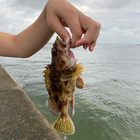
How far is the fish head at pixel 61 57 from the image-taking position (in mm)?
1614

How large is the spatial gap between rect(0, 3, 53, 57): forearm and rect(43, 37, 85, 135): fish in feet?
0.70

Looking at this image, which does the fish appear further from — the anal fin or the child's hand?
the child's hand

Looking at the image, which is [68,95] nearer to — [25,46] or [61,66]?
[61,66]

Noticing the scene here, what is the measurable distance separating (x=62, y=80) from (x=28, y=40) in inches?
29.5

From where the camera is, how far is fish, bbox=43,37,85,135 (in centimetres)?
166

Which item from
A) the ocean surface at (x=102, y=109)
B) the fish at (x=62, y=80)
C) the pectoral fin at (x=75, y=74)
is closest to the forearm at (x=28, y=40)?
the fish at (x=62, y=80)

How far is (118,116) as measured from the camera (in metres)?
5.60

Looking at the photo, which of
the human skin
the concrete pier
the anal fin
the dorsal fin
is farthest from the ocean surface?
the human skin

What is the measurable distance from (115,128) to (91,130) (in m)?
0.96

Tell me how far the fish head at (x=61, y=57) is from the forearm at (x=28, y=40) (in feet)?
0.72

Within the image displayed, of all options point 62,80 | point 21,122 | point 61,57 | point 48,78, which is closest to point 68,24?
point 61,57

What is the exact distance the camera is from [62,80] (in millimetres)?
1732

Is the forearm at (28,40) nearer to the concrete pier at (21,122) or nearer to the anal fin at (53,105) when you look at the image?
the anal fin at (53,105)

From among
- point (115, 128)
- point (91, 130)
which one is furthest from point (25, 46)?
point (115, 128)
